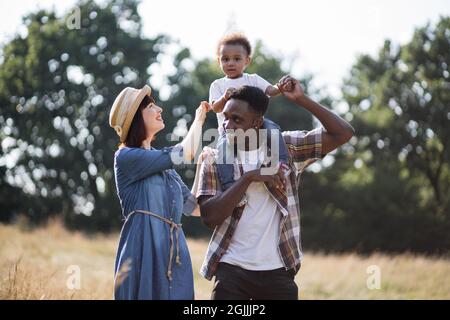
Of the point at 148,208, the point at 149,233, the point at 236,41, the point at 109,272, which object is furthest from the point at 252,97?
the point at 109,272

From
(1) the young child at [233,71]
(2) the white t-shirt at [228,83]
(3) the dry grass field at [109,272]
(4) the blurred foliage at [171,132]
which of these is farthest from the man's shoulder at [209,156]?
(4) the blurred foliage at [171,132]

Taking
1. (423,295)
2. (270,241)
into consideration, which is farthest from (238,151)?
(423,295)

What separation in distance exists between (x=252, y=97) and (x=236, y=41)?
4.15ft

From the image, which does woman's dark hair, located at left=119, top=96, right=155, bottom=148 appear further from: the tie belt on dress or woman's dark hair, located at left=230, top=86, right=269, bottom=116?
woman's dark hair, located at left=230, top=86, right=269, bottom=116

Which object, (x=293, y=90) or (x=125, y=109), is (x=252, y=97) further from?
(x=125, y=109)

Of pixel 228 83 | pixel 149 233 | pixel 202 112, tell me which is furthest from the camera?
pixel 228 83

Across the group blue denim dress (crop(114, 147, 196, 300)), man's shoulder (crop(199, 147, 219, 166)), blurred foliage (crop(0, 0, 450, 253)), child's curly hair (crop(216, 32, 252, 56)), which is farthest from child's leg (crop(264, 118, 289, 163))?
blurred foliage (crop(0, 0, 450, 253))

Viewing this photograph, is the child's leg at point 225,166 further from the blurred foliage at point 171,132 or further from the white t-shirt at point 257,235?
the blurred foliage at point 171,132

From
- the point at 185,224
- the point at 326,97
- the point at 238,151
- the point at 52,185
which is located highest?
the point at 326,97

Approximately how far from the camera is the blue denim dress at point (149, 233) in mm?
3674

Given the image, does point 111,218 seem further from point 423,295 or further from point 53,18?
point 423,295

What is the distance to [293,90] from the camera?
13.0ft

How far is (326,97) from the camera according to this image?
3506 cm

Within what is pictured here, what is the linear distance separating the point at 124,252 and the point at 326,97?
32112 mm
